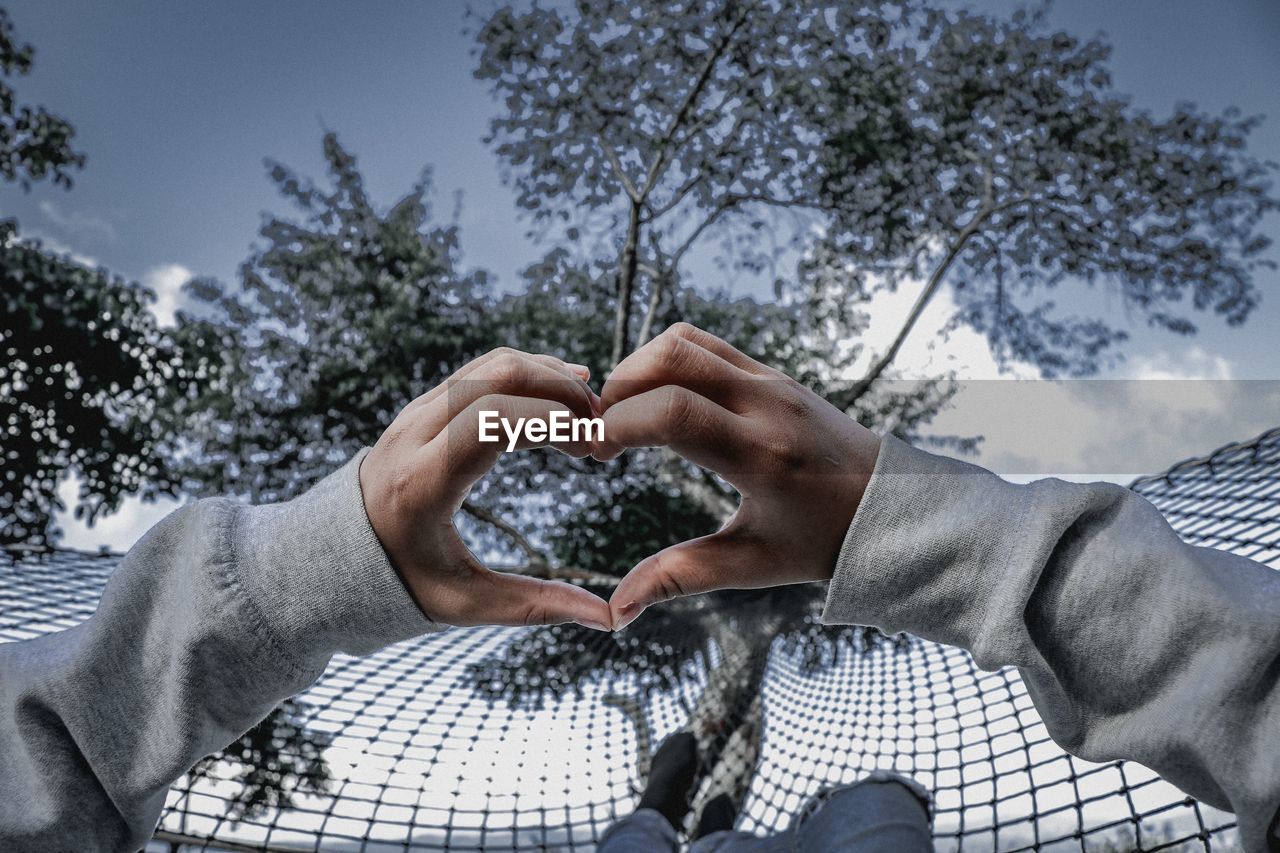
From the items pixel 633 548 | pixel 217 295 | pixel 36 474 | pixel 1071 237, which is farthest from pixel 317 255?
pixel 1071 237

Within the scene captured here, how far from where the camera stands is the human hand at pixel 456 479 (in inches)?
15.4

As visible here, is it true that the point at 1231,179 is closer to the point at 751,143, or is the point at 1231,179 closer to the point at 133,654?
the point at 751,143

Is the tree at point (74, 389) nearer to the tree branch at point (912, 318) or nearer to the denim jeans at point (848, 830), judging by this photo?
the tree branch at point (912, 318)

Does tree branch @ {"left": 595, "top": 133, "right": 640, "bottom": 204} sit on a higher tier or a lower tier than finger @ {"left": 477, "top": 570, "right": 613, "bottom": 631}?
higher

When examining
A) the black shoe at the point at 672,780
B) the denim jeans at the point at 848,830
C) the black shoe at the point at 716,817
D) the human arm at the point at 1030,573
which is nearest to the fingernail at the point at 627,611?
the human arm at the point at 1030,573

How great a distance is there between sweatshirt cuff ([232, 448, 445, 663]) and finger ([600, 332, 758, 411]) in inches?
6.9

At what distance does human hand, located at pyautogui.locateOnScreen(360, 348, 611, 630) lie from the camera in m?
0.39

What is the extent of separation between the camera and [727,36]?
3.89 m

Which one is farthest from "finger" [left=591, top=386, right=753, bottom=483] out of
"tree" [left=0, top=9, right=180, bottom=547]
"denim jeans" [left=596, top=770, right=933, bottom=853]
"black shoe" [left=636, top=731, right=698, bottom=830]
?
"tree" [left=0, top=9, right=180, bottom=547]

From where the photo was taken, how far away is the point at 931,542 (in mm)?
376

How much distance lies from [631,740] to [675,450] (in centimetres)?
238

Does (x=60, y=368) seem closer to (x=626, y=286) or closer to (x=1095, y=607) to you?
(x=626, y=286)

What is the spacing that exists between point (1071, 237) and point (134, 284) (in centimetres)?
555

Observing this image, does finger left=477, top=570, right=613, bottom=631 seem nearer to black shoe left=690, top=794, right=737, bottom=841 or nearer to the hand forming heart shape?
Result: the hand forming heart shape
